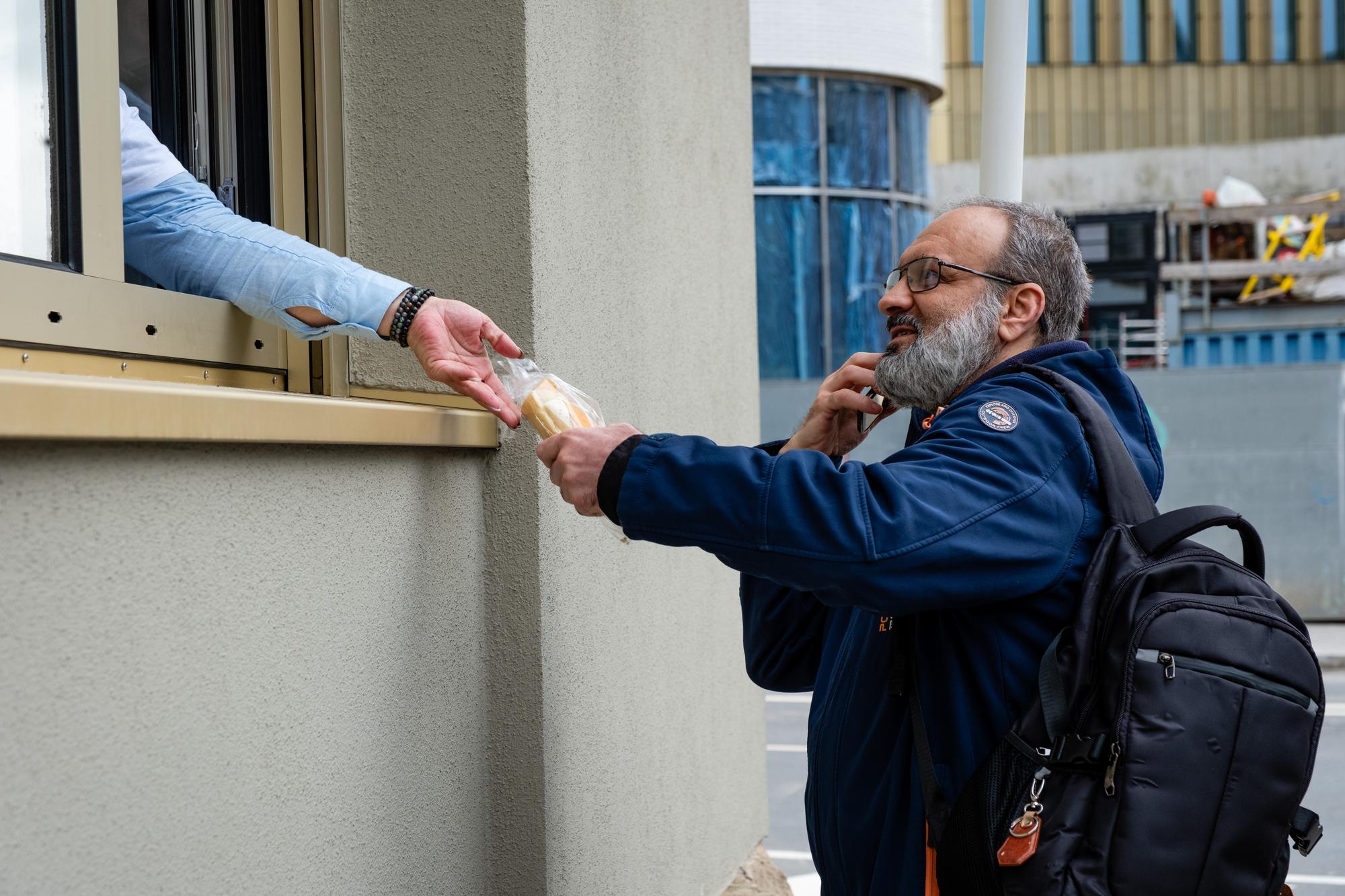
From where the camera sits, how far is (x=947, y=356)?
2270 millimetres

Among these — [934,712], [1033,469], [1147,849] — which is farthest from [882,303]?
[1147,849]

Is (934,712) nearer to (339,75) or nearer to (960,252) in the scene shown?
(960,252)

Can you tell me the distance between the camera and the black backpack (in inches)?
69.9

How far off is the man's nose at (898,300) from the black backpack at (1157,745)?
625 millimetres

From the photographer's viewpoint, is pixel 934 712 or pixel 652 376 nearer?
pixel 934 712

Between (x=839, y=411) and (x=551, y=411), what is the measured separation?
62cm

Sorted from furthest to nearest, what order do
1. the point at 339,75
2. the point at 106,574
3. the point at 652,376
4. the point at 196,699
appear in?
the point at 652,376
the point at 339,75
the point at 196,699
the point at 106,574

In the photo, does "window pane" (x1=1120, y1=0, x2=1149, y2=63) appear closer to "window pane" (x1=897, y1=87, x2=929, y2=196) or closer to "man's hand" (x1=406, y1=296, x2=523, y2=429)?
"window pane" (x1=897, y1=87, x2=929, y2=196)

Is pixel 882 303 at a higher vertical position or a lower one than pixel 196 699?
higher

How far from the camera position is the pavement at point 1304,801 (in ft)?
18.9

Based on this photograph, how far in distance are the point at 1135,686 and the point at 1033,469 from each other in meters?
0.34

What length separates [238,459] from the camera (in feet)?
5.76

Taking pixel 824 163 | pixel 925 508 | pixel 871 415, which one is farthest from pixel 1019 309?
pixel 824 163

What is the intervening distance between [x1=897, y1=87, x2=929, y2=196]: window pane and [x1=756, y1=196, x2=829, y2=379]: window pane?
1.47 meters
